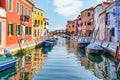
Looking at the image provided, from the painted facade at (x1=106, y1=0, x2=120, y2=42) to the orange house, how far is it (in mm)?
11942

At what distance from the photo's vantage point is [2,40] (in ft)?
92.2

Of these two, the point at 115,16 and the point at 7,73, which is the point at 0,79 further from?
the point at 115,16

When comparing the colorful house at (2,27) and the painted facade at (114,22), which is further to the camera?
the painted facade at (114,22)

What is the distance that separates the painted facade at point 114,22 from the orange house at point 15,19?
11.9 metres

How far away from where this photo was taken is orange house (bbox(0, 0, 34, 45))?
30.2m

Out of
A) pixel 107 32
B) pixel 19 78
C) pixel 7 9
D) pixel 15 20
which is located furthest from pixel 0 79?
pixel 107 32

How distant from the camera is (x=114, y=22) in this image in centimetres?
3866

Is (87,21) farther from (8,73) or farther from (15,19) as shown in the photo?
(8,73)

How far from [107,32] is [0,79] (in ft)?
101

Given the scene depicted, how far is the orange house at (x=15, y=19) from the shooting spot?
30.2m

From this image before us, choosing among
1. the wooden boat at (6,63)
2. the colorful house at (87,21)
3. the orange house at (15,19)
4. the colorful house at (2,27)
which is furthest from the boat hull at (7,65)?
the colorful house at (87,21)

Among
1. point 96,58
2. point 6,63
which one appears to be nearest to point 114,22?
point 96,58

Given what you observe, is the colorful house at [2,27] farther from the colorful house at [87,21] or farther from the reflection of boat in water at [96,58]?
the colorful house at [87,21]

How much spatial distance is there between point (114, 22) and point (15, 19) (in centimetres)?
1342
